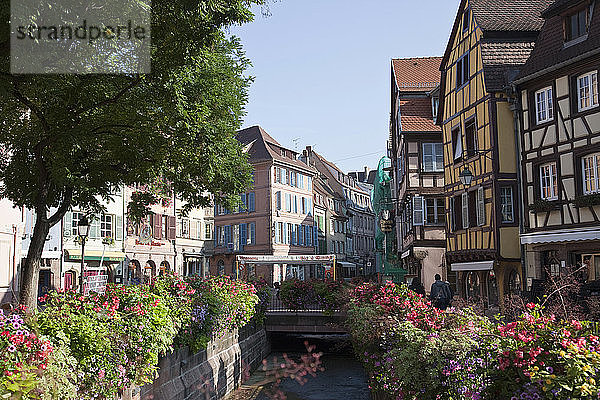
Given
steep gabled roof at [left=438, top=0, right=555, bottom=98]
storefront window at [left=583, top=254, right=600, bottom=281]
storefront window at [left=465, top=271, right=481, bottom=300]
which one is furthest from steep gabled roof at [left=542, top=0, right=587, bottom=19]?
storefront window at [left=465, top=271, right=481, bottom=300]

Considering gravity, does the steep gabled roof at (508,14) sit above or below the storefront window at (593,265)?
above

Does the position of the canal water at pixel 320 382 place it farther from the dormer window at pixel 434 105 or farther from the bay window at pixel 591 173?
the dormer window at pixel 434 105

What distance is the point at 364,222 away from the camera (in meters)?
94.0

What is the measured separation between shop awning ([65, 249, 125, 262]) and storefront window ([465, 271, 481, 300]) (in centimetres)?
2137

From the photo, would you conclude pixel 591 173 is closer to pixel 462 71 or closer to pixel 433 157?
pixel 462 71

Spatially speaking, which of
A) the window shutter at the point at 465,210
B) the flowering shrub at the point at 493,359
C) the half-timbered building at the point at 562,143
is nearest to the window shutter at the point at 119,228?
the window shutter at the point at 465,210

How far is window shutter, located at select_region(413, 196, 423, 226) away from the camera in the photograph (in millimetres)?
30703

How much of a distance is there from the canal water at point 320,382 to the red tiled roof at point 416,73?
14789mm

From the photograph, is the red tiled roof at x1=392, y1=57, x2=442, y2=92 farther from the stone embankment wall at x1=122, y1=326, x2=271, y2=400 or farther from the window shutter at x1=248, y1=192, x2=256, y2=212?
the window shutter at x1=248, y1=192, x2=256, y2=212

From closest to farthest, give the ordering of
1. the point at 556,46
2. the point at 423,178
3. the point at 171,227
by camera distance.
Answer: the point at 556,46 → the point at 423,178 → the point at 171,227

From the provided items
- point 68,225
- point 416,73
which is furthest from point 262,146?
point 416,73

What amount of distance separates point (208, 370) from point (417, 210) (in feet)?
58.6

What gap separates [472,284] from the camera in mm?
25922

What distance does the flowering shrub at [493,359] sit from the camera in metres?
5.65
